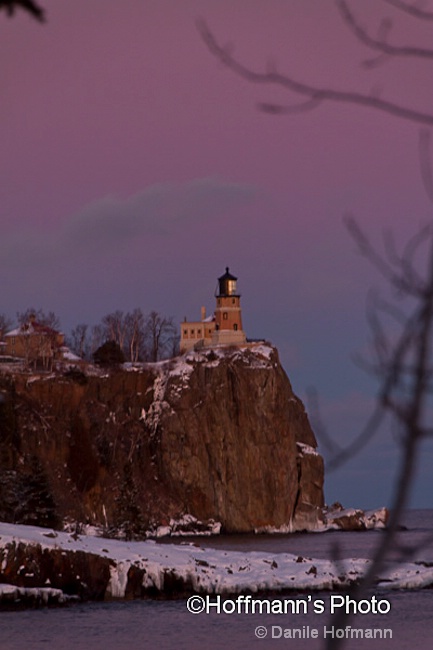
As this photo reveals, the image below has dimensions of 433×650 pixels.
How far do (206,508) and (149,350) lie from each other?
28722mm

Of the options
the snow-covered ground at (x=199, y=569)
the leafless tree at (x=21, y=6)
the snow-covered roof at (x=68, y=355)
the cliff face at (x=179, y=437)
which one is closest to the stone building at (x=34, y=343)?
the snow-covered roof at (x=68, y=355)

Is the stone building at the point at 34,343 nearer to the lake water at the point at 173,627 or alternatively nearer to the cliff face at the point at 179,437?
the cliff face at the point at 179,437

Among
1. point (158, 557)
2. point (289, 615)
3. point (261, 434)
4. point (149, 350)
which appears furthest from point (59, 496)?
point (289, 615)

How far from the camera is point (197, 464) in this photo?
9944cm

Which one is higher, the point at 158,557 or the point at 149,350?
the point at 149,350

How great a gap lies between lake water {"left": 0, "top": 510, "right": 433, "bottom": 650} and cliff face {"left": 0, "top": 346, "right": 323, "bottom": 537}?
63.6m

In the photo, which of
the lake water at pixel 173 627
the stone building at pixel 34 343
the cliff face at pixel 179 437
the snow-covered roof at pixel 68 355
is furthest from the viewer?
the snow-covered roof at pixel 68 355

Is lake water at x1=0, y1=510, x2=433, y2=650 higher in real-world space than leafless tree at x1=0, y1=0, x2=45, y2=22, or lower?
lower

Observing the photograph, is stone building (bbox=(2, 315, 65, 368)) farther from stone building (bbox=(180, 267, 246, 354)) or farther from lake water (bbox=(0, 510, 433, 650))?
lake water (bbox=(0, 510, 433, 650))

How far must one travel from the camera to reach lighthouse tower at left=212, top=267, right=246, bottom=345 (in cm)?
11831

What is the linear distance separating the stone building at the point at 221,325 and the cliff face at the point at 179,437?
1301 centimetres

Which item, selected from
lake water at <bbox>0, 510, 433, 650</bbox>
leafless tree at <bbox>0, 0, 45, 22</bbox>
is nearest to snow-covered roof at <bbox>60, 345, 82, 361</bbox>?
lake water at <bbox>0, 510, 433, 650</bbox>

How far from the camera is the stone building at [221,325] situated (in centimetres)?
11875

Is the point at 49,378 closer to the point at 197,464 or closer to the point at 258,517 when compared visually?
the point at 197,464
